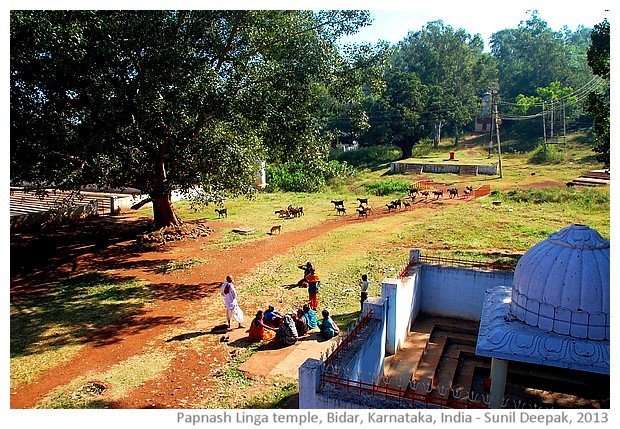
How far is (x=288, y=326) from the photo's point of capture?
33.8 feet

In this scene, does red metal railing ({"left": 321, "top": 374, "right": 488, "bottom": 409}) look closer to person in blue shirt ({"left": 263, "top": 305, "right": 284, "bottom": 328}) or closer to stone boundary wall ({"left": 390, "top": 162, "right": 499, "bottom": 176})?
person in blue shirt ({"left": 263, "top": 305, "right": 284, "bottom": 328})

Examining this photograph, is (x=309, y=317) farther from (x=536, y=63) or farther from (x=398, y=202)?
(x=536, y=63)

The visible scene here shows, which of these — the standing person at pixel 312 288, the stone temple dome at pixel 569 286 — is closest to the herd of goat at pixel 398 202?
the standing person at pixel 312 288

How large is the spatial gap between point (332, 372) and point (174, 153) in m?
12.6

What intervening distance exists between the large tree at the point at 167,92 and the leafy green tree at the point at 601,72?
7.44 m

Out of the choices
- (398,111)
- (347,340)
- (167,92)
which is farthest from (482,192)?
(347,340)

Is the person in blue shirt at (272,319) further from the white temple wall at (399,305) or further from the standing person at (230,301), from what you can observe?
the white temple wall at (399,305)

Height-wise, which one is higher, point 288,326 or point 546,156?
point 546,156

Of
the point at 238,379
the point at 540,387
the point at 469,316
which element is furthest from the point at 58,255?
the point at 540,387

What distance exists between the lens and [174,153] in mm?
17359

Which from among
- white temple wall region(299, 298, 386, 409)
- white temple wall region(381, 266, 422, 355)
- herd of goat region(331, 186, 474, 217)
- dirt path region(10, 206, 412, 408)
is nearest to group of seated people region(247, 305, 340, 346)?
dirt path region(10, 206, 412, 408)

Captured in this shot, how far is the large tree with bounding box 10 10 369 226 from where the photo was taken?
46.5ft

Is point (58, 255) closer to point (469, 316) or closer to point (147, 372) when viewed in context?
point (147, 372)

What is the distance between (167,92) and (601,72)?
13570 millimetres
